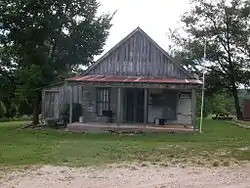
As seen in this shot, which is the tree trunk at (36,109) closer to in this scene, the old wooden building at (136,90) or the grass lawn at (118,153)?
the old wooden building at (136,90)

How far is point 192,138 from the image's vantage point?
19.0 metres

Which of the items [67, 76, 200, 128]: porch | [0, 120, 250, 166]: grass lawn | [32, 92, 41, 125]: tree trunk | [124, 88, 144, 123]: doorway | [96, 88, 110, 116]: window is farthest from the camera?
[32, 92, 41, 125]: tree trunk

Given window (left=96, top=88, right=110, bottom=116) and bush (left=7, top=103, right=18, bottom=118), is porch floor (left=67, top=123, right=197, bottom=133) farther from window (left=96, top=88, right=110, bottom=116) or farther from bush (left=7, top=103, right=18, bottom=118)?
bush (left=7, top=103, right=18, bottom=118)

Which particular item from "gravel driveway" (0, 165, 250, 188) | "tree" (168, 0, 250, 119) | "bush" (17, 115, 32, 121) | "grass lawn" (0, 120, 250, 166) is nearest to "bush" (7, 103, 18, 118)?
"bush" (17, 115, 32, 121)

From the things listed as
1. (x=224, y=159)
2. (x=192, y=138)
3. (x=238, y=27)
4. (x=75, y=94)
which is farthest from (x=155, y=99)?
(x=238, y=27)

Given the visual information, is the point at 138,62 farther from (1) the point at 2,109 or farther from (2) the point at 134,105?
(1) the point at 2,109

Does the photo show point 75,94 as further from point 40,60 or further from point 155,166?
point 155,166

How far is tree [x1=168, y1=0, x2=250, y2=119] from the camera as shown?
121ft

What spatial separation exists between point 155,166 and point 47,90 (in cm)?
1627

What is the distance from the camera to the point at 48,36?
26953 mm

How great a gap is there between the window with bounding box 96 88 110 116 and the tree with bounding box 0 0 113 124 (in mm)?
3134

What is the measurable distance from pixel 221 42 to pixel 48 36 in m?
16.9

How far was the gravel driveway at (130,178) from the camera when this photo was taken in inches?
344

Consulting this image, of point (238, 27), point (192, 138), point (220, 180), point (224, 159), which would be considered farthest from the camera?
point (238, 27)
